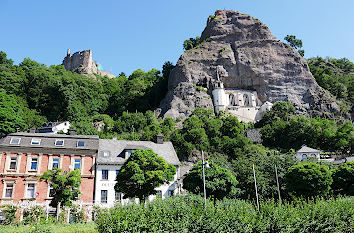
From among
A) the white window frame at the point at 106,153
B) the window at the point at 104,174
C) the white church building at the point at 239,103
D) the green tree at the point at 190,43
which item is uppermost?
the green tree at the point at 190,43

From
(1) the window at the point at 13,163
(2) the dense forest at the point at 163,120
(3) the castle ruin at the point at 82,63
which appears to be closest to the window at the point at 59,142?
(1) the window at the point at 13,163

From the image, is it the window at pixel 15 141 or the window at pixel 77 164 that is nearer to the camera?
the window at pixel 15 141

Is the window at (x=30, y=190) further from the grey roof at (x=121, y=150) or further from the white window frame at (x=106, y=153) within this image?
the white window frame at (x=106, y=153)

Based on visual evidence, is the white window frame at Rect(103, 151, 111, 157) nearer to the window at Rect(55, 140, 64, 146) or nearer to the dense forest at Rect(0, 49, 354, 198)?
the window at Rect(55, 140, 64, 146)

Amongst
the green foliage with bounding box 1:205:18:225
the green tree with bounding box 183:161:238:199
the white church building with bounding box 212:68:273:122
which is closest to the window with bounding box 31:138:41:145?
the green foliage with bounding box 1:205:18:225

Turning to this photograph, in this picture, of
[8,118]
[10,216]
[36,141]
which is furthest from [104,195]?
[8,118]

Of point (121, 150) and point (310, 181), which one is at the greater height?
point (121, 150)

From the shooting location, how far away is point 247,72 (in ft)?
308

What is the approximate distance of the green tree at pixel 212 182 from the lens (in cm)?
3409

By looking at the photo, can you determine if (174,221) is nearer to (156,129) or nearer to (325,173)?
(325,173)

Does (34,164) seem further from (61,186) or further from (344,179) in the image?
(344,179)

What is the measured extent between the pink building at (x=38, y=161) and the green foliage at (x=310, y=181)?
25651mm

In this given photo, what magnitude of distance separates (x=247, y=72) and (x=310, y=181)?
5913cm

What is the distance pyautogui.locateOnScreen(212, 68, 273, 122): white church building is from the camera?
8681cm
